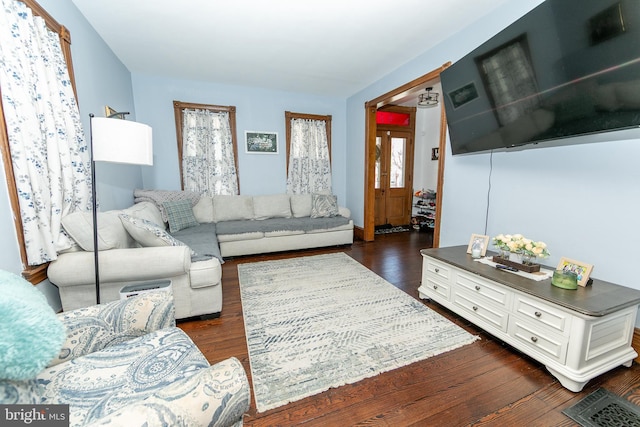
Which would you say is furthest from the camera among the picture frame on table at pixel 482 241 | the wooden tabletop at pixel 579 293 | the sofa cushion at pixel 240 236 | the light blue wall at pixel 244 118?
the light blue wall at pixel 244 118

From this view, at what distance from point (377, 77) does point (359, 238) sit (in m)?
2.66

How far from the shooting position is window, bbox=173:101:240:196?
4.20 meters

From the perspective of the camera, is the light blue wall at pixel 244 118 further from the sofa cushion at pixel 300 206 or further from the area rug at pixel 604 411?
the area rug at pixel 604 411

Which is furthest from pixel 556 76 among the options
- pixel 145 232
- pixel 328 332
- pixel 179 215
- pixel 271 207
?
pixel 179 215

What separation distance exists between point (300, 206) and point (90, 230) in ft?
9.76

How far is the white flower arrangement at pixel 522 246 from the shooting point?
6.07 ft

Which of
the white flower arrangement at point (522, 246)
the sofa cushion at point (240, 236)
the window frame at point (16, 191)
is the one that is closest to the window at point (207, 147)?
the sofa cushion at point (240, 236)

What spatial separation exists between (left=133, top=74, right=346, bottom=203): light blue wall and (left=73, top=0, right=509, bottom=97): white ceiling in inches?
12.1

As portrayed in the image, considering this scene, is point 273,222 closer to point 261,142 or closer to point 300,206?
point 300,206

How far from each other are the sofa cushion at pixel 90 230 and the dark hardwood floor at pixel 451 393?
932 mm

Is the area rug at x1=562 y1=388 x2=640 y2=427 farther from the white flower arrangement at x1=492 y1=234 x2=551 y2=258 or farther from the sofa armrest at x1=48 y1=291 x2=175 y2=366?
the sofa armrest at x1=48 y1=291 x2=175 y2=366

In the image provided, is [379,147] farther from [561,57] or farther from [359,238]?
[561,57]

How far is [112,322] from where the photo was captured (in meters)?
1.20

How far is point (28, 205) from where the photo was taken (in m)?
1.66
